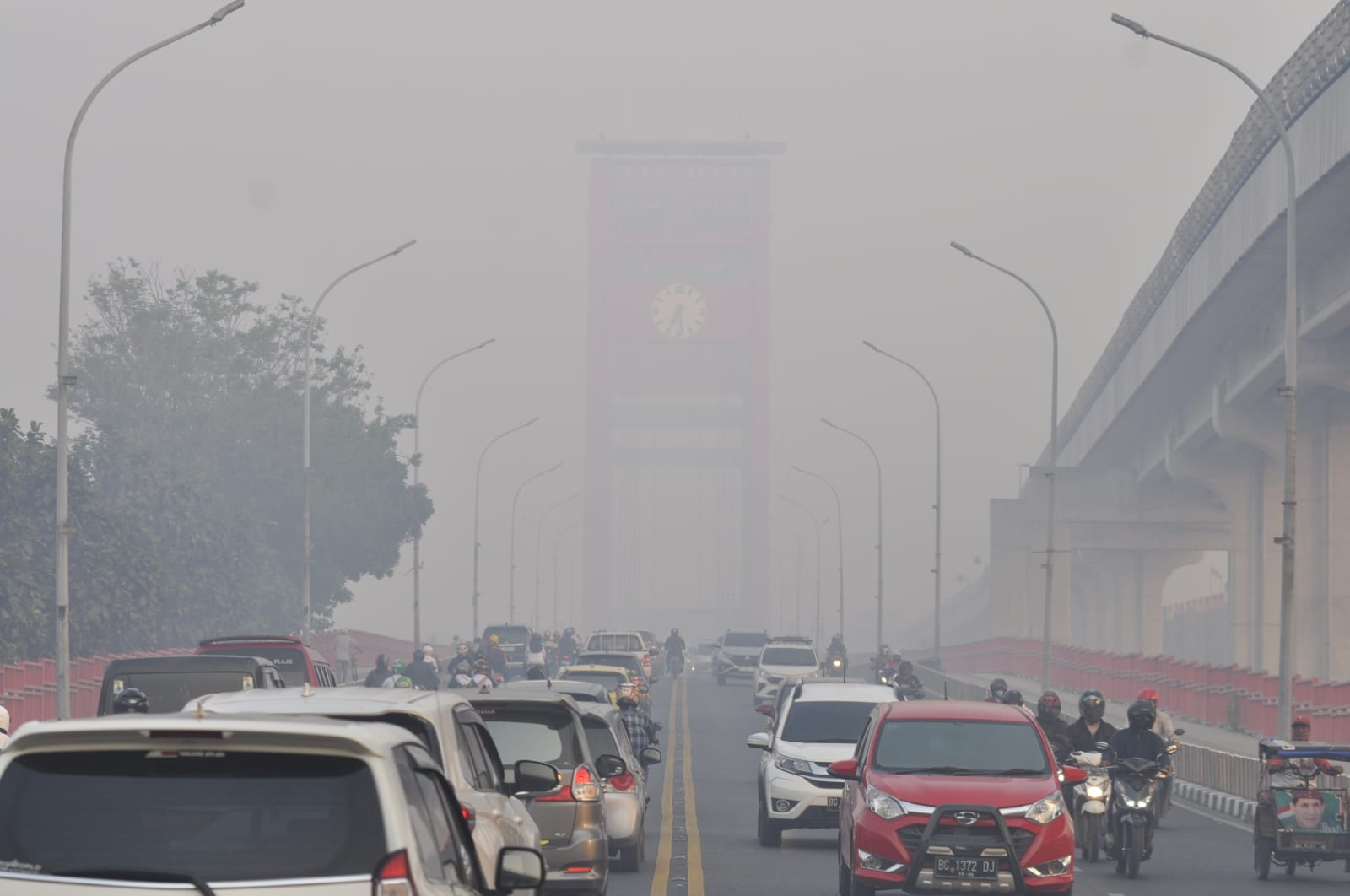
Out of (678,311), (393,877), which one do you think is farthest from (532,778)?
(678,311)

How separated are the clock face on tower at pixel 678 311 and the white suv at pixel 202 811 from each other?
15394cm

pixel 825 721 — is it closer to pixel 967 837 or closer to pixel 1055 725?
pixel 1055 725

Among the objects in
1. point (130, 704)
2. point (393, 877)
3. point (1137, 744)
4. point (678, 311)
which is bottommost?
point (1137, 744)

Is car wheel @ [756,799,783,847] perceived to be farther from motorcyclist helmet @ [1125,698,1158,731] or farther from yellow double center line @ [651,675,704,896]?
motorcyclist helmet @ [1125,698,1158,731]

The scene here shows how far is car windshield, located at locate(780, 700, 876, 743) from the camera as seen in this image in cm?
2070

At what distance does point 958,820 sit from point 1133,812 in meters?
4.23

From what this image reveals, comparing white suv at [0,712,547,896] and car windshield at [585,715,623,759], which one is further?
car windshield at [585,715,623,759]

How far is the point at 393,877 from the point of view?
18.7 feet

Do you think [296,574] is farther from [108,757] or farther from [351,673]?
[108,757]

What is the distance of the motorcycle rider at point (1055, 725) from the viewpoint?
18.9 meters

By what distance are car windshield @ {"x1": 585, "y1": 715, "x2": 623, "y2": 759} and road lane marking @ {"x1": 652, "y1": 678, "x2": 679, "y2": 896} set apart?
3.53 ft

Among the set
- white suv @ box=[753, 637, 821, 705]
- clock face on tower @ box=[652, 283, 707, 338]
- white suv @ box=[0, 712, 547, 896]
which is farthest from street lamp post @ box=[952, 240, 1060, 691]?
clock face on tower @ box=[652, 283, 707, 338]

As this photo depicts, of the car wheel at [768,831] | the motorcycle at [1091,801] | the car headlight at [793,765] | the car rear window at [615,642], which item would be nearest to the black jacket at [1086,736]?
the motorcycle at [1091,801]

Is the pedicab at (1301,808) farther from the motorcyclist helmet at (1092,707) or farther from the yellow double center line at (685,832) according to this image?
the yellow double center line at (685,832)
